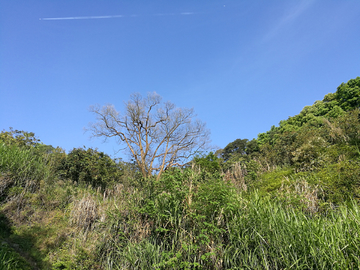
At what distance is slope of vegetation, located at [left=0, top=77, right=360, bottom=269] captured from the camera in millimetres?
2809

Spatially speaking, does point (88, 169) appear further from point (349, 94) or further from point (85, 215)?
point (349, 94)

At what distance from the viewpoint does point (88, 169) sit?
1182cm

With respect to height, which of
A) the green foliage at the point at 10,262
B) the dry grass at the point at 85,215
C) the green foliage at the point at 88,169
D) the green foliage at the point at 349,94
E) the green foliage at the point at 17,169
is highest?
the green foliage at the point at 349,94

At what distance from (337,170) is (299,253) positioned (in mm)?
4287

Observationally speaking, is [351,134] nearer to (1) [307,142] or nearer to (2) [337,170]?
(1) [307,142]

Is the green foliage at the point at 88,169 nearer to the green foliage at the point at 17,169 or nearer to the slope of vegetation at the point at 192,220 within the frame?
the slope of vegetation at the point at 192,220

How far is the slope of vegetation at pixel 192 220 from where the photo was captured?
2809mm

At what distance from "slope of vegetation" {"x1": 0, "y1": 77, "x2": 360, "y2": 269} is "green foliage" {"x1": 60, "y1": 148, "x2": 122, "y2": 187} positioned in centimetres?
293

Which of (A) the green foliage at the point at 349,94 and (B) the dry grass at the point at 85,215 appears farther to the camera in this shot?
(A) the green foliage at the point at 349,94

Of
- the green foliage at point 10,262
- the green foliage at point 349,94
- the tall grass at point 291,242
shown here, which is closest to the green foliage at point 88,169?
the green foliage at point 10,262

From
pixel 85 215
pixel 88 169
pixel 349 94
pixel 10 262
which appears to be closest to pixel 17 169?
pixel 85 215

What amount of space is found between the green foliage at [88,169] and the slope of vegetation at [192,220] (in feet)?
9.60

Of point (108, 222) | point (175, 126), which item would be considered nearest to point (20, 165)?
point (108, 222)

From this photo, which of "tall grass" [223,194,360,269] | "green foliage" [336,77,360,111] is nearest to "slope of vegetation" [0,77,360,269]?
"tall grass" [223,194,360,269]
